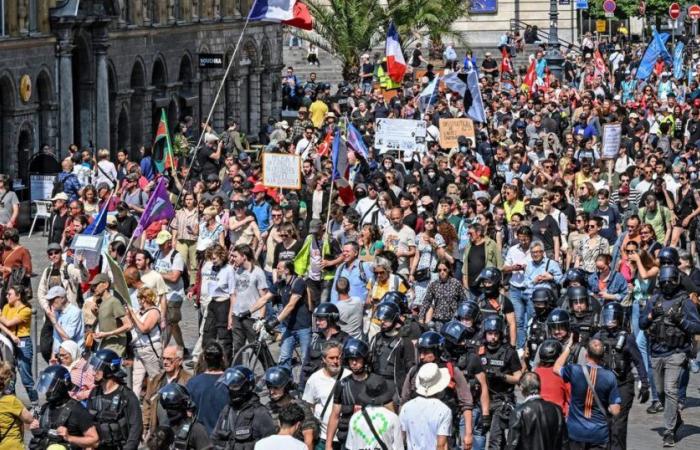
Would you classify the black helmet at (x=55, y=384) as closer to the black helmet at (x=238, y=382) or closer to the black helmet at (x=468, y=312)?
the black helmet at (x=238, y=382)

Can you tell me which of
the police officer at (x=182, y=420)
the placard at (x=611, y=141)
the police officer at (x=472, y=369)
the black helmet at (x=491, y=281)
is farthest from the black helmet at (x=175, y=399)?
the placard at (x=611, y=141)

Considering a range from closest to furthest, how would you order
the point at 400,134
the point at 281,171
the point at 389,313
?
the point at 389,313 → the point at 281,171 → the point at 400,134

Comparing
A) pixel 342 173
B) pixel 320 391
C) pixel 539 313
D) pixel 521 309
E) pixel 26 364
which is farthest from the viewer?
pixel 342 173

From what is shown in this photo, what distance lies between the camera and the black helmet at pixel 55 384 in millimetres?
13602

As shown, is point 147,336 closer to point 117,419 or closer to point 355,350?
point 117,419

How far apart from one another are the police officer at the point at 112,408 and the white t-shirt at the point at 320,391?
4.80 feet

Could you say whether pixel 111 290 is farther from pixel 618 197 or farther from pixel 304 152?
pixel 304 152

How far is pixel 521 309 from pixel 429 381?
290 inches

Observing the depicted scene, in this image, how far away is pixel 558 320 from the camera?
1575 centimetres

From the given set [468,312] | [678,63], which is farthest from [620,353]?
[678,63]

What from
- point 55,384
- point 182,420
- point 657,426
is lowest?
point 657,426

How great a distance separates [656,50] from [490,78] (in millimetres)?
8451

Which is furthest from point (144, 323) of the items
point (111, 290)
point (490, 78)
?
point (490, 78)

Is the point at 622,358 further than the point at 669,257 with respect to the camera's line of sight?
No
